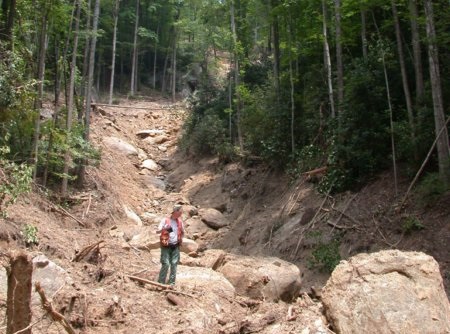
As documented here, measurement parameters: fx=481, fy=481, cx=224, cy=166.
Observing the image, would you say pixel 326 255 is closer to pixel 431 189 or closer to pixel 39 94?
pixel 431 189

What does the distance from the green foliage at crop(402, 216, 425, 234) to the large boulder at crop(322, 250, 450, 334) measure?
406cm

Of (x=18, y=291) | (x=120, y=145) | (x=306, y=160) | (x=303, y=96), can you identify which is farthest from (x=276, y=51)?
(x=18, y=291)

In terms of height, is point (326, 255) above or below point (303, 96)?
below

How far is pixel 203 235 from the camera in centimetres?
1622

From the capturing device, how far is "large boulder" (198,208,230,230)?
1678 cm

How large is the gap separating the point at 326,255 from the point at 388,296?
5.31 metres

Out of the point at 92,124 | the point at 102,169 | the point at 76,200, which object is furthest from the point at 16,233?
the point at 92,124

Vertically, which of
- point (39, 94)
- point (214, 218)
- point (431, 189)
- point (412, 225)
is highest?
point (39, 94)

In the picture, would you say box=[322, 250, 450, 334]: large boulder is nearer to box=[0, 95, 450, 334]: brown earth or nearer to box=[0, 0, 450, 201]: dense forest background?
box=[0, 95, 450, 334]: brown earth

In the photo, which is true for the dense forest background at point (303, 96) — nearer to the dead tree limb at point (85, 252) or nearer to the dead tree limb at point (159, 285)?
the dead tree limb at point (85, 252)

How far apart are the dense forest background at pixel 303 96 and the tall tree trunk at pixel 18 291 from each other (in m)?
5.44

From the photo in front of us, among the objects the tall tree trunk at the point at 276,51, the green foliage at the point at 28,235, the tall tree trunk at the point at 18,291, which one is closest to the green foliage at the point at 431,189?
the green foliage at the point at 28,235

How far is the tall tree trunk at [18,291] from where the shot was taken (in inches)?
158

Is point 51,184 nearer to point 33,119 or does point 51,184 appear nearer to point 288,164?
point 33,119
